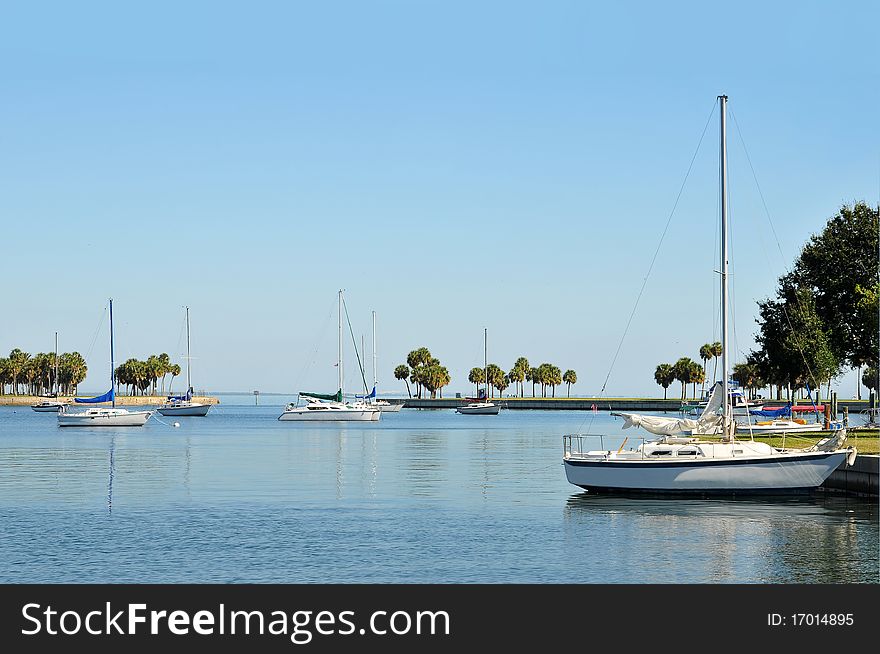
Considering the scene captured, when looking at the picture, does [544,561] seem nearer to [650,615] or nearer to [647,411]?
[650,615]

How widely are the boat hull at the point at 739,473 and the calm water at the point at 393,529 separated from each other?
2.36 feet

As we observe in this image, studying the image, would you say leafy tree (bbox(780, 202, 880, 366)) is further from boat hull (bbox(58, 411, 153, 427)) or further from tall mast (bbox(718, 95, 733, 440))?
boat hull (bbox(58, 411, 153, 427))

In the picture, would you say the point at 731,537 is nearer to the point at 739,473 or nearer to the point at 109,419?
the point at 739,473

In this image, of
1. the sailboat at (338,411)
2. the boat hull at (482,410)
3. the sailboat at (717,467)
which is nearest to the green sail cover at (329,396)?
the sailboat at (338,411)

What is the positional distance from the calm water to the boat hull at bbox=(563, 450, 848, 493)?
718mm

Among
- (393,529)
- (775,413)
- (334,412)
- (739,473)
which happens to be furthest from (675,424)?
(334,412)

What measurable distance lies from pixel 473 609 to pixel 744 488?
21.9 m

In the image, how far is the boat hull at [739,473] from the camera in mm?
41281

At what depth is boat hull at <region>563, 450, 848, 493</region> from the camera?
41281mm

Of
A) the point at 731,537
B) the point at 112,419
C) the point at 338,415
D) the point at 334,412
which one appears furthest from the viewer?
the point at 334,412

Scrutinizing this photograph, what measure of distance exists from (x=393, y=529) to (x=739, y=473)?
1426cm

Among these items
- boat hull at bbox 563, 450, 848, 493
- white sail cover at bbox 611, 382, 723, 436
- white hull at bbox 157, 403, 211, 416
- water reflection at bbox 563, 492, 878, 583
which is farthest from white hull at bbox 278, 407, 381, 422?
boat hull at bbox 563, 450, 848, 493

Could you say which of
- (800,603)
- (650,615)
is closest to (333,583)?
(650,615)

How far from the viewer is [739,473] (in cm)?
4184
